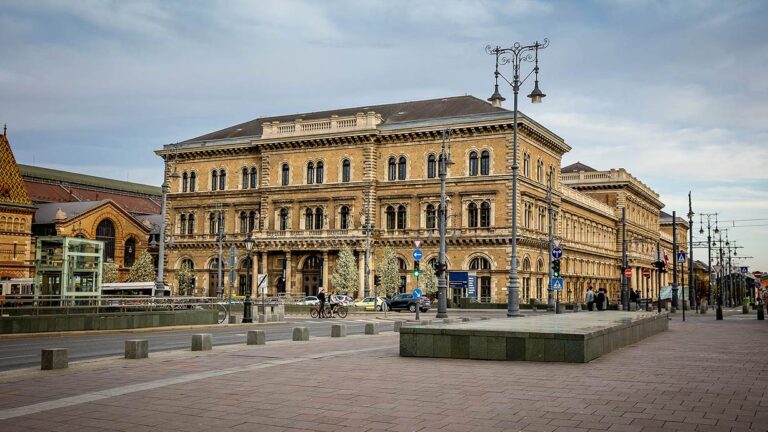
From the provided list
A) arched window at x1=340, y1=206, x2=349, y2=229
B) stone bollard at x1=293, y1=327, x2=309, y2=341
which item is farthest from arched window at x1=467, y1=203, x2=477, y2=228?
stone bollard at x1=293, y1=327, x2=309, y2=341

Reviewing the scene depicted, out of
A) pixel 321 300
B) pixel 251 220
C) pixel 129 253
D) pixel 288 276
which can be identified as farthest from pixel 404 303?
pixel 129 253

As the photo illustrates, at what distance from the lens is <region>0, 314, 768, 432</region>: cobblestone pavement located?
362 inches

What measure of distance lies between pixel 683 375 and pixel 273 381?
700 cm

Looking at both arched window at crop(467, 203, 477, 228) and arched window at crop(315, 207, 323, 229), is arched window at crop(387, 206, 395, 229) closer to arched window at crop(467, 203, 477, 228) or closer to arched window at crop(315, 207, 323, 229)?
arched window at crop(315, 207, 323, 229)

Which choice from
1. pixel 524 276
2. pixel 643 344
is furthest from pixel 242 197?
pixel 643 344

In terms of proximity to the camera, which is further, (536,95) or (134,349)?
(536,95)

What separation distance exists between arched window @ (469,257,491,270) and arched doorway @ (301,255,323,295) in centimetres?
1530

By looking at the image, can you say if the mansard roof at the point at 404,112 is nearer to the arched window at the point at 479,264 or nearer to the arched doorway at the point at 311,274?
the arched window at the point at 479,264

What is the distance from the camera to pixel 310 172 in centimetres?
7569

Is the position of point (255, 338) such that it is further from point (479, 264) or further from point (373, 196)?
point (373, 196)

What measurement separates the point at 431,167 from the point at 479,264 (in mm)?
9815

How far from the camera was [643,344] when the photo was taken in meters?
21.1

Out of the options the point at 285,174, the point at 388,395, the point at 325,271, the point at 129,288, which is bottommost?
the point at 388,395

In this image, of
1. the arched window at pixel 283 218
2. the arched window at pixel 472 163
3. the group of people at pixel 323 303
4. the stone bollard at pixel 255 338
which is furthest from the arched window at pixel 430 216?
the stone bollard at pixel 255 338
